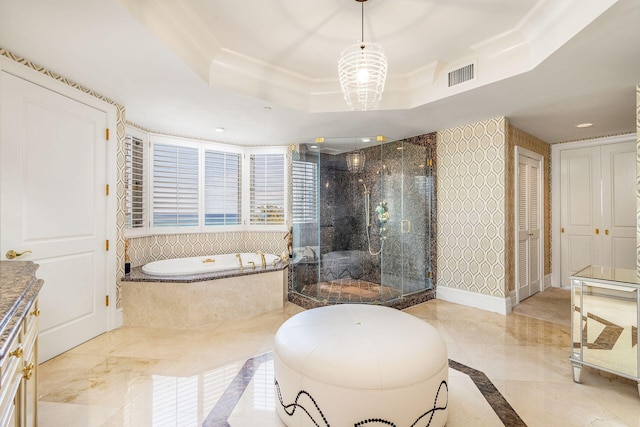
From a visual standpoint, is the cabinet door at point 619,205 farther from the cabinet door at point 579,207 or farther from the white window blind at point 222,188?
the white window blind at point 222,188

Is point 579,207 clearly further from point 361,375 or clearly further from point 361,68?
point 361,375

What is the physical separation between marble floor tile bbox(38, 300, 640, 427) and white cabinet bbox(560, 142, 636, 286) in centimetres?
229

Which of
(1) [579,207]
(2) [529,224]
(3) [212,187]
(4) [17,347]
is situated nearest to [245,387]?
(4) [17,347]

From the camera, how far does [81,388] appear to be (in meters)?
2.05

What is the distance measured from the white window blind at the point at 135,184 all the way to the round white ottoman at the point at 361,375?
2.93 metres

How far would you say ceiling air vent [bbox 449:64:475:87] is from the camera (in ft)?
9.00

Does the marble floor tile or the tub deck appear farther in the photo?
the tub deck

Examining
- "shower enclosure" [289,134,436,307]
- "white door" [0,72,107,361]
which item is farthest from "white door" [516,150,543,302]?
"white door" [0,72,107,361]

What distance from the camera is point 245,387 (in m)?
2.08

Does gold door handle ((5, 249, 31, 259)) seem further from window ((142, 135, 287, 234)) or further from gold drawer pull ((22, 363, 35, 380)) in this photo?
window ((142, 135, 287, 234))

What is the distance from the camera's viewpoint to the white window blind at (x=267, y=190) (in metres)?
4.85

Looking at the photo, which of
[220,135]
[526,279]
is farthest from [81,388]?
[526,279]

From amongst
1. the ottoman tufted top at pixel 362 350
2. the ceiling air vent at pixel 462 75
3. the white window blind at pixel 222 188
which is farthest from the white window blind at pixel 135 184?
the ceiling air vent at pixel 462 75

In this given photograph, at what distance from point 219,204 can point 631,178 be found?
6.05 m
